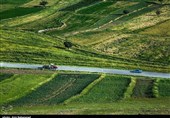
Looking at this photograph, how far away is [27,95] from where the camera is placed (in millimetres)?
75688

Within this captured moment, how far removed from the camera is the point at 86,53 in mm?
109375

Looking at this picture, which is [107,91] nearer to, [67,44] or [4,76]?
[4,76]

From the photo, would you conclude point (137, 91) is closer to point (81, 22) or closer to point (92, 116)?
point (92, 116)

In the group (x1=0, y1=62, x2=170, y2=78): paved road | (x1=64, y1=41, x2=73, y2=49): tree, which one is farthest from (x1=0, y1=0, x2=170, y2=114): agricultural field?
(x1=0, y1=62, x2=170, y2=78): paved road

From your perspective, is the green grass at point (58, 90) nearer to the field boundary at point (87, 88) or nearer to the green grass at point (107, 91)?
the field boundary at point (87, 88)

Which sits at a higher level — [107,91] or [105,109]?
[105,109]

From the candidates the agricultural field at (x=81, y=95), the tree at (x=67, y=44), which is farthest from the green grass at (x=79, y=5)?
the agricultural field at (x=81, y=95)

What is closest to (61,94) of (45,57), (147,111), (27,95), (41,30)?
(27,95)

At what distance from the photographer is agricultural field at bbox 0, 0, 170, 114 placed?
71.4 metres

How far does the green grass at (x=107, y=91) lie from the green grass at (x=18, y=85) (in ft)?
35.4

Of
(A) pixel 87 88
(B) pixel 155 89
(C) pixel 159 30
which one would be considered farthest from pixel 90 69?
(C) pixel 159 30

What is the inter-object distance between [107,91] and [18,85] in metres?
16.9

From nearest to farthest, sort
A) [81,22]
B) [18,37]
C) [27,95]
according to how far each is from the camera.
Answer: [27,95] → [18,37] → [81,22]

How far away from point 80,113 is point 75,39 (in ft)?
220
